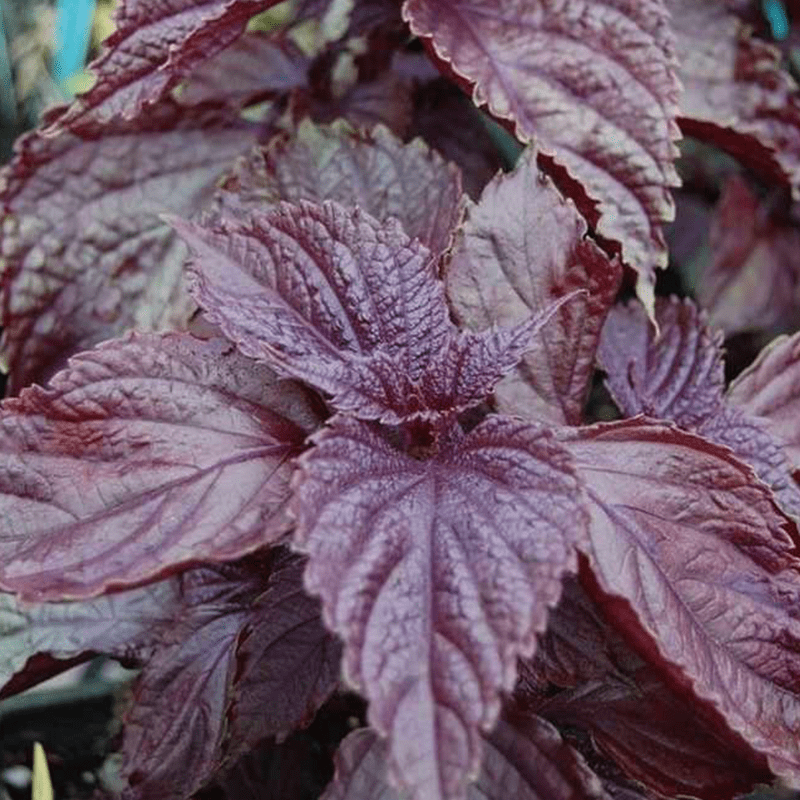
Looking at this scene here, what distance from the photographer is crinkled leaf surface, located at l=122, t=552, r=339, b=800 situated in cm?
65

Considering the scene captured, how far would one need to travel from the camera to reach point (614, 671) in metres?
0.66

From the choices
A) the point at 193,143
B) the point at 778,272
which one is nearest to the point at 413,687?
the point at 193,143

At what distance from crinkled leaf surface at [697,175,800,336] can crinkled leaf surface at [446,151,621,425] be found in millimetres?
497

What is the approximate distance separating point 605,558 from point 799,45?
2.51 feet

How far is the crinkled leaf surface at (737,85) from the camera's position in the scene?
96 centimetres

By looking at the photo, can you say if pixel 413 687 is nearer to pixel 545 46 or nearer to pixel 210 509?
pixel 210 509

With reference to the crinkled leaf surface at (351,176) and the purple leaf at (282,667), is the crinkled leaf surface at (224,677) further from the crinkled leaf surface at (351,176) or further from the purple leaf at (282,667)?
the crinkled leaf surface at (351,176)

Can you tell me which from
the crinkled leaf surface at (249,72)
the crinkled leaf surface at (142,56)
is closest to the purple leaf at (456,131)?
the crinkled leaf surface at (249,72)

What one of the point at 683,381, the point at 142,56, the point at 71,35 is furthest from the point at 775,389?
the point at 71,35

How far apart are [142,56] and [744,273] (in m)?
0.62

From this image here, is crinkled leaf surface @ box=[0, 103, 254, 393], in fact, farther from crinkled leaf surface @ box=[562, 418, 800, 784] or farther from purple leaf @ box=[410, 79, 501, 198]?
crinkled leaf surface @ box=[562, 418, 800, 784]

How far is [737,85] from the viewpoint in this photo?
1002mm

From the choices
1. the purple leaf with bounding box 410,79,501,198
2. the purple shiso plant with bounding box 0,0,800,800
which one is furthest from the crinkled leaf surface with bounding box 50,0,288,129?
the purple leaf with bounding box 410,79,501,198

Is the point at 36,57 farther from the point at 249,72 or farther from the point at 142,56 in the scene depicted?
the point at 142,56
